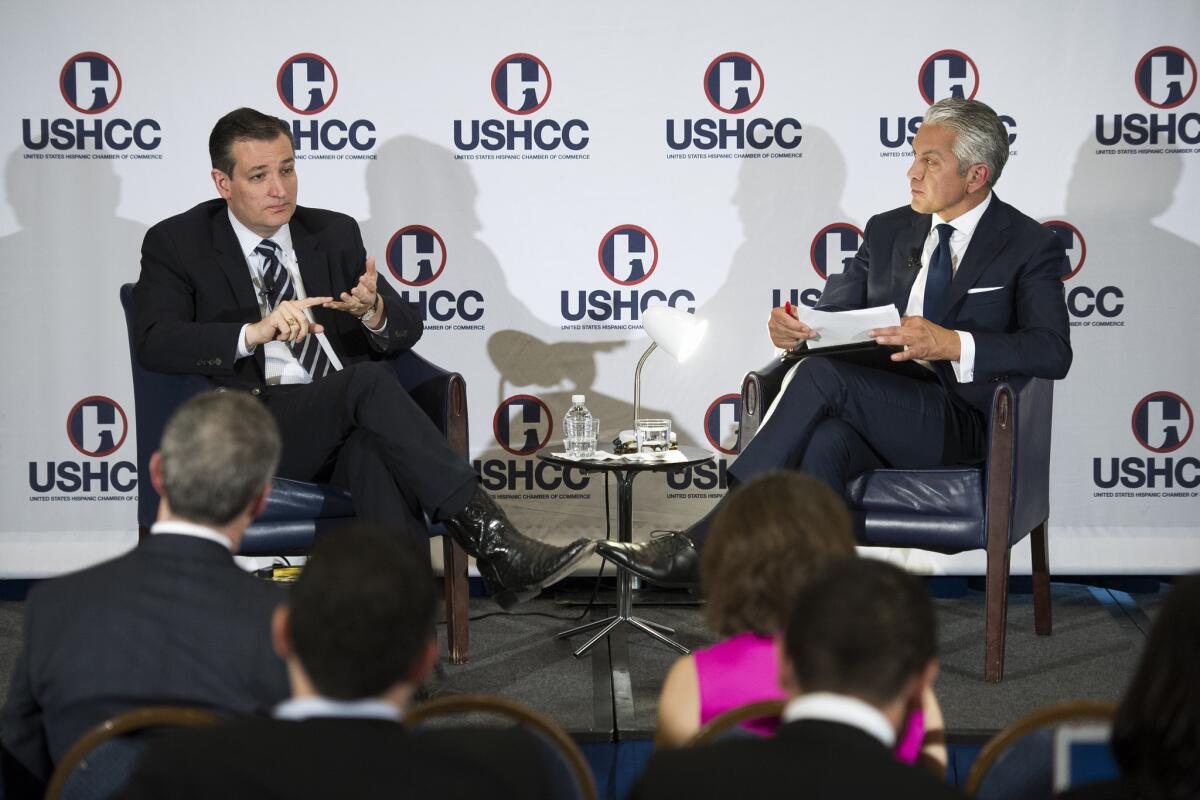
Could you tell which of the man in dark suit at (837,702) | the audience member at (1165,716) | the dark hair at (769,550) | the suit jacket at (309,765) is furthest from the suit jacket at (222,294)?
the audience member at (1165,716)

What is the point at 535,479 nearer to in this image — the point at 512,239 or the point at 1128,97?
the point at 512,239

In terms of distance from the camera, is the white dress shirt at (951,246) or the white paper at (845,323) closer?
the white paper at (845,323)

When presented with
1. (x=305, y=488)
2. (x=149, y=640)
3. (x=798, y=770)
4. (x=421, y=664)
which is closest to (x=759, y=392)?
(x=305, y=488)

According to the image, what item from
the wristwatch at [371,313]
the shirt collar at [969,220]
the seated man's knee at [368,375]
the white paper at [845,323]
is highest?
the shirt collar at [969,220]

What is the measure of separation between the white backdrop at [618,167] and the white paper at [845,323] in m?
1.00

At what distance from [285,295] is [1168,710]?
316cm

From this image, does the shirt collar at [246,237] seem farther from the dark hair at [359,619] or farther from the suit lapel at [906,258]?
the dark hair at [359,619]

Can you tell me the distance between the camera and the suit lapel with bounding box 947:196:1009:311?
3902 millimetres

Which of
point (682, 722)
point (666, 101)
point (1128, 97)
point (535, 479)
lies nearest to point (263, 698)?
point (682, 722)

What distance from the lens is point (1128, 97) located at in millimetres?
4672

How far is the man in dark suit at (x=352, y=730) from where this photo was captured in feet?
4.00

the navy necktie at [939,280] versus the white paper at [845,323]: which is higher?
the navy necktie at [939,280]

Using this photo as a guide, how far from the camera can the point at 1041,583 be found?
4090 mm

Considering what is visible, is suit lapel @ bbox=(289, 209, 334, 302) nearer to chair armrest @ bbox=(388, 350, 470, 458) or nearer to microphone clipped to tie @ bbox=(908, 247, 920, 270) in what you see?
chair armrest @ bbox=(388, 350, 470, 458)
